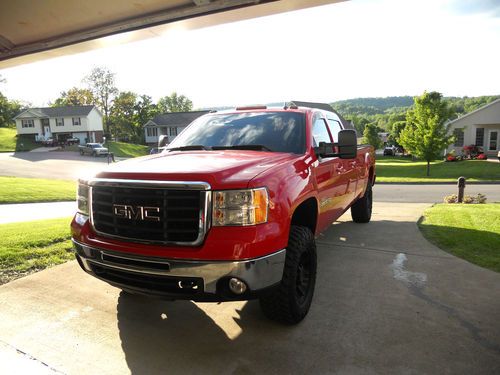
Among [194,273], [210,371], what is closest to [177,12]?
[194,273]

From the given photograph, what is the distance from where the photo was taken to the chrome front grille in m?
2.69

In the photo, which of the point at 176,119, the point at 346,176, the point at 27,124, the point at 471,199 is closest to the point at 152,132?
the point at 176,119

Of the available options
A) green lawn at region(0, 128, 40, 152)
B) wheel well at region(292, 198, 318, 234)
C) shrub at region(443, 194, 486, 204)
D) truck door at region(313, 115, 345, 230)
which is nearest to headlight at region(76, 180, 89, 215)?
wheel well at region(292, 198, 318, 234)

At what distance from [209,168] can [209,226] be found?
0.49 metres

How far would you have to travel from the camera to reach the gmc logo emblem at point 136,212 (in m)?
2.81

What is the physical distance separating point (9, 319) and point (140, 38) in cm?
523

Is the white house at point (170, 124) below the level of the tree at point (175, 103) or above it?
below

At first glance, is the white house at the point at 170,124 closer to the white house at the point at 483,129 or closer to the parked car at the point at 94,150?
the parked car at the point at 94,150

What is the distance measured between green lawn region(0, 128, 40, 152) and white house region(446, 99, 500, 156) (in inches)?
2290

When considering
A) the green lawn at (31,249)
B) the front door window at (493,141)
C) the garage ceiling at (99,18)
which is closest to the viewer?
the green lawn at (31,249)

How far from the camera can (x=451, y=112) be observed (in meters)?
26.5

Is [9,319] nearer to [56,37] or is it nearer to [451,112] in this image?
[56,37]

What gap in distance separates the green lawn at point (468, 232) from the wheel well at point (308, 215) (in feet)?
8.49

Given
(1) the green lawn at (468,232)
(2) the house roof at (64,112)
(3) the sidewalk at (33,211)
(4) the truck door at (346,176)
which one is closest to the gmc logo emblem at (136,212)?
(4) the truck door at (346,176)
